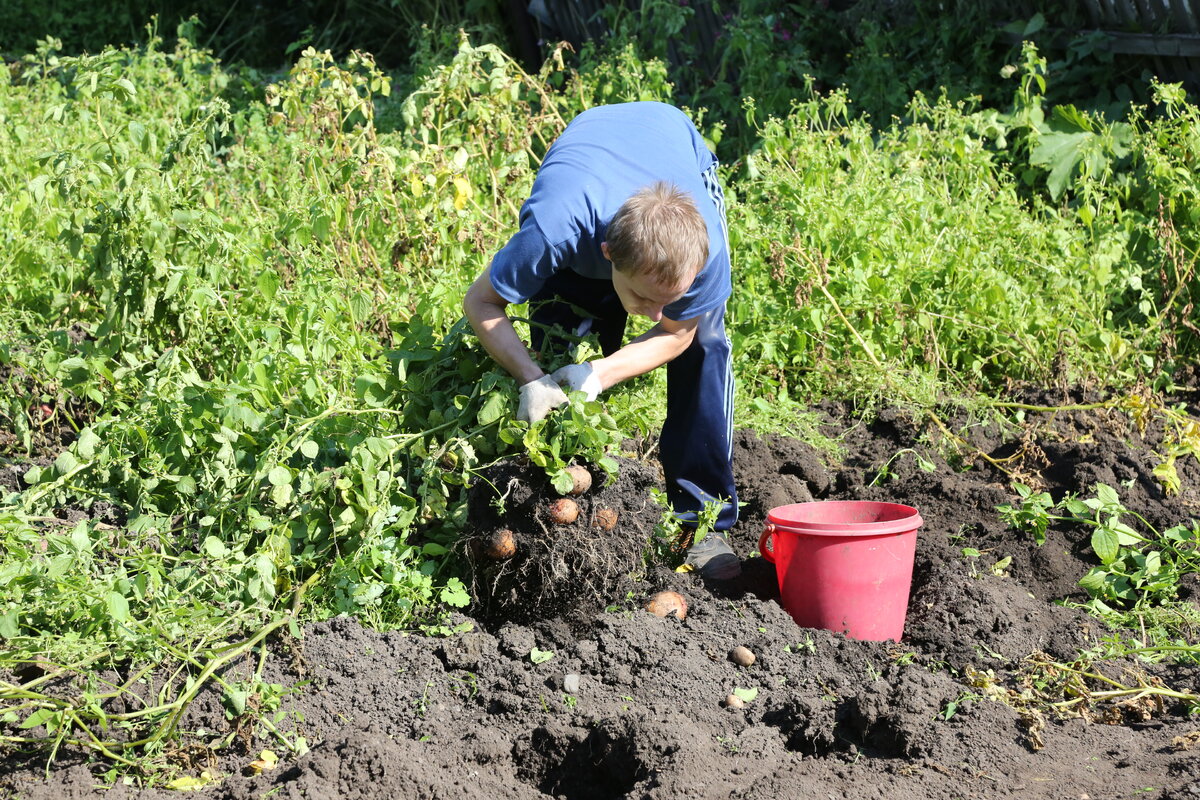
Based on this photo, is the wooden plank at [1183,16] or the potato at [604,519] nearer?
the potato at [604,519]

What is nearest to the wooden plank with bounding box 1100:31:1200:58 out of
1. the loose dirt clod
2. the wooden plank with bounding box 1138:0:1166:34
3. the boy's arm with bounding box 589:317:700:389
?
the wooden plank with bounding box 1138:0:1166:34

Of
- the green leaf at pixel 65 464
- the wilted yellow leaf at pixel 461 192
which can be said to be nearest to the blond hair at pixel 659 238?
the green leaf at pixel 65 464

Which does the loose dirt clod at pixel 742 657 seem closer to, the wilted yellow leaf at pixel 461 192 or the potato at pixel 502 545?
the potato at pixel 502 545

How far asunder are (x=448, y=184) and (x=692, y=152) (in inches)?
57.9

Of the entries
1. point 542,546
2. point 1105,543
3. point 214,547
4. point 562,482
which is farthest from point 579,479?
point 1105,543

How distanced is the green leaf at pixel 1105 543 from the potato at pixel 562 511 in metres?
1.33

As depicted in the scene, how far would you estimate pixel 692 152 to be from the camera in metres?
3.06

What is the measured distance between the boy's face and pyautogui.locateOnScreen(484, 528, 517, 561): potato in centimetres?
62

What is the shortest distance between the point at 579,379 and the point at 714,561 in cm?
74

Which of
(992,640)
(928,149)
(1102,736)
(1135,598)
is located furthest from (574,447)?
(928,149)

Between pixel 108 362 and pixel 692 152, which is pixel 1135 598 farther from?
pixel 108 362

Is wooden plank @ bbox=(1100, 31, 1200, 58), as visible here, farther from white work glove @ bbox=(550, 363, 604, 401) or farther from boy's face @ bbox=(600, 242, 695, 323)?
white work glove @ bbox=(550, 363, 604, 401)

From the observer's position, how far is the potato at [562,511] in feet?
8.77

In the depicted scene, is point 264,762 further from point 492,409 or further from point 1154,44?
point 1154,44
